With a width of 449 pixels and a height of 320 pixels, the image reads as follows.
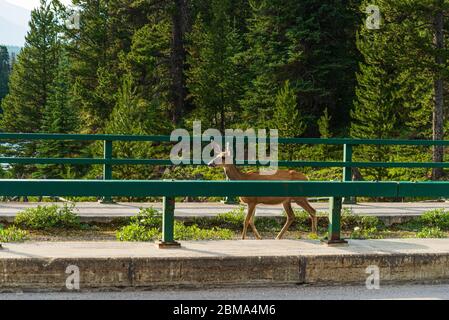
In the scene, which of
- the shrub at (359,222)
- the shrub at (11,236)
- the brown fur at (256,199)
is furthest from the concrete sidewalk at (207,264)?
the shrub at (359,222)

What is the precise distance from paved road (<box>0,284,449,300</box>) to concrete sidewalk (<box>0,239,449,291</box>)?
160 millimetres

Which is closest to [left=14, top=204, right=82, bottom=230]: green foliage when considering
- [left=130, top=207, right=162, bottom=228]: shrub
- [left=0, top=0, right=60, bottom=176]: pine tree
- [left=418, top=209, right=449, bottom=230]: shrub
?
[left=130, top=207, right=162, bottom=228]: shrub

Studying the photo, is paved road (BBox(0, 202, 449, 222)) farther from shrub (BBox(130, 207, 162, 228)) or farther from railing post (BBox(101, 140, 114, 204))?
railing post (BBox(101, 140, 114, 204))

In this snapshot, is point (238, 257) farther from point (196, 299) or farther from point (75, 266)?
point (75, 266)

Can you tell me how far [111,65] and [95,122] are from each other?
6423 mm

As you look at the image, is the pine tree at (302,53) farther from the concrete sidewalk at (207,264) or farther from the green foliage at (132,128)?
the concrete sidewalk at (207,264)

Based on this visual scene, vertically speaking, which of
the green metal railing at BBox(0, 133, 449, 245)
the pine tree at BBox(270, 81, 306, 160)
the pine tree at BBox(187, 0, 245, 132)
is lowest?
the green metal railing at BBox(0, 133, 449, 245)

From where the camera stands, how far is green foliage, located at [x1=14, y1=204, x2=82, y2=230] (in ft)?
34.9

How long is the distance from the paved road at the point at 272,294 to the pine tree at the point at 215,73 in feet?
130

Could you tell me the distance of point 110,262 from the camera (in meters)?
6.59

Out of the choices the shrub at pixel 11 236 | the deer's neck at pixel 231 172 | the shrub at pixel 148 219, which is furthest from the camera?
the shrub at pixel 148 219

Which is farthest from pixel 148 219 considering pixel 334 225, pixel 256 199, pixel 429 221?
pixel 429 221

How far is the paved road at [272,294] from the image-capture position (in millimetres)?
6234
